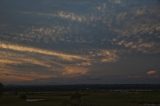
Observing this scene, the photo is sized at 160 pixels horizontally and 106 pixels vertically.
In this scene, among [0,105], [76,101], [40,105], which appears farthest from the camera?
[76,101]

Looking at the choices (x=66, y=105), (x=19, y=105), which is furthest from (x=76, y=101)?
(x=19, y=105)

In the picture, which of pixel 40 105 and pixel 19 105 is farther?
pixel 40 105

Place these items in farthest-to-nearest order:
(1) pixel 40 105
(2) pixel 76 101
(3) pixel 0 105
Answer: (2) pixel 76 101, (1) pixel 40 105, (3) pixel 0 105

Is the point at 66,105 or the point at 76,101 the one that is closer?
the point at 66,105

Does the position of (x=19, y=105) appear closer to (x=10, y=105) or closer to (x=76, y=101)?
(x=10, y=105)

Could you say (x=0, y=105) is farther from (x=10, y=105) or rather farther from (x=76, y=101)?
(x=76, y=101)

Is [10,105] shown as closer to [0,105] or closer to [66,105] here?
[0,105]

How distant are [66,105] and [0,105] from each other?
41.0ft

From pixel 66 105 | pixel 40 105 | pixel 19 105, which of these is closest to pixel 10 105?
pixel 19 105

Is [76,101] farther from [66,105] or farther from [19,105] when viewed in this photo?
[19,105]

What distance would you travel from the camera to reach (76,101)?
73.3 m

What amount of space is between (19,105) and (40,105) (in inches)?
212

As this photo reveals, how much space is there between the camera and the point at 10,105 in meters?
64.7

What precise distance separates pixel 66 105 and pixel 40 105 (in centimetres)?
490
